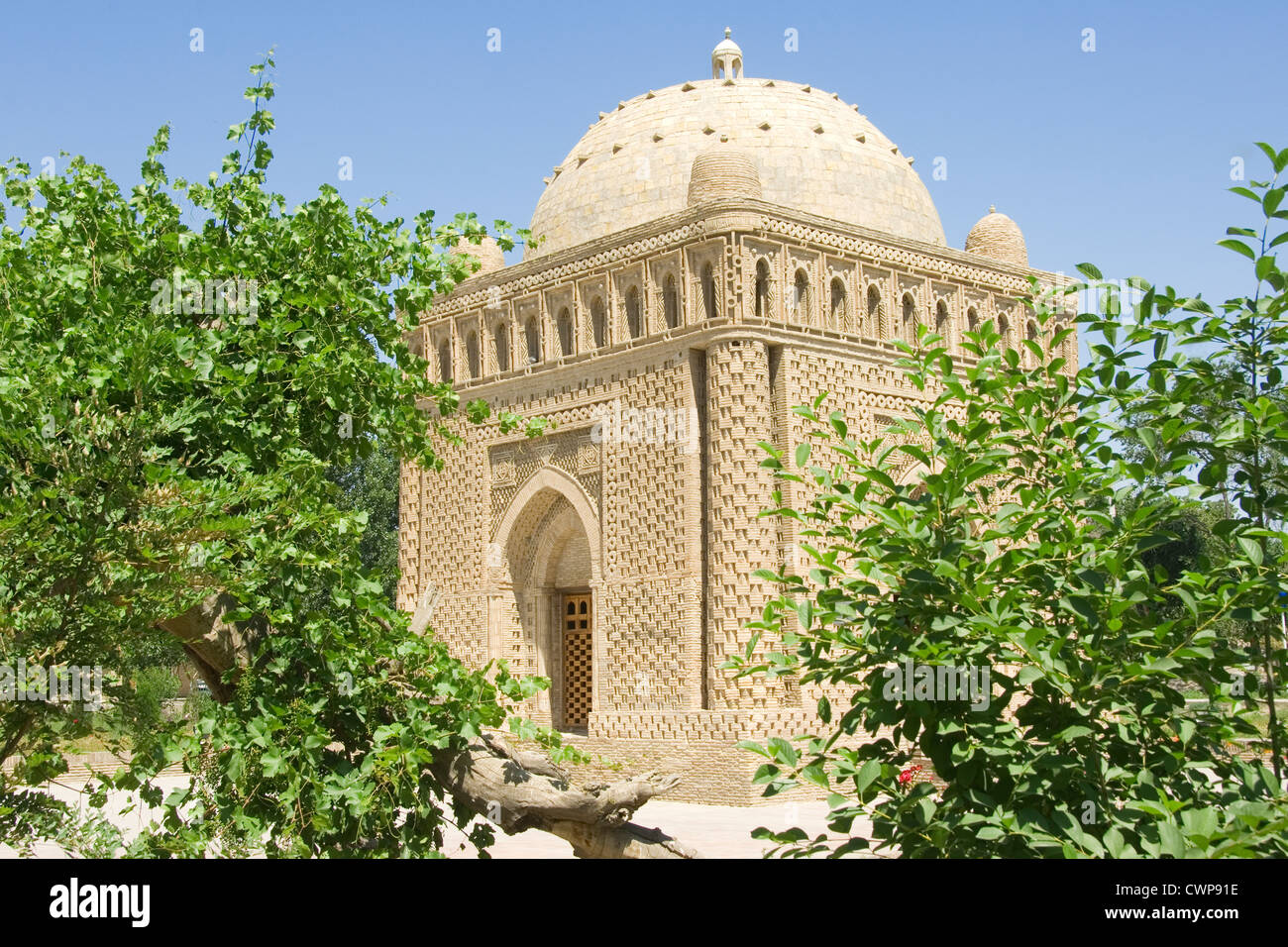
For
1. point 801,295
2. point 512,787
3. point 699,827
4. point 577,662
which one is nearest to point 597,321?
point 801,295

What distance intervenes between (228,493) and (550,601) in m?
14.1

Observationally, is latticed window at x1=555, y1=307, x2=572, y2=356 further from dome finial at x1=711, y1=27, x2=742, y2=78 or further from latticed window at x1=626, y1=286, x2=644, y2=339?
dome finial at x1=711, y1=27, x2=742, y2=78

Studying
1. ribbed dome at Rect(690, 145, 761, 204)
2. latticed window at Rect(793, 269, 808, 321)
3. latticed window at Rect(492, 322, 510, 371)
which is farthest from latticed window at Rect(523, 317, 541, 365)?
latticed window at Rect(793, 269, 808, 321)

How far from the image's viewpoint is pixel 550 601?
19328 mm

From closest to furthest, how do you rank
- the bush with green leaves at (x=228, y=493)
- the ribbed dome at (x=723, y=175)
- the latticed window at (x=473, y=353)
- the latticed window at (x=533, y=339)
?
1. the bush with green leaves at (x=228, y=493)
2. the ribbed dome at (x=723, y=175)
3. the latticed window at (x=533, y=339)
4. the latticed window at (x=473, y=353)

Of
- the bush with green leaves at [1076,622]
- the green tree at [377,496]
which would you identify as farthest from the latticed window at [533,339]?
the green tree at [377,496]

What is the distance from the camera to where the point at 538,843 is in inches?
475

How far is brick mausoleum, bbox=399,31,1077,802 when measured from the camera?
15914 mm

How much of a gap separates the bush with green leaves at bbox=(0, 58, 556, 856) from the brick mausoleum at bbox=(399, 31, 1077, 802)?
9389mm

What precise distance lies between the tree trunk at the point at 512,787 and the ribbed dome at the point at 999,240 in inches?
605

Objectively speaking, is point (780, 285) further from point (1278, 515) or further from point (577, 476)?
point (1278, 515)

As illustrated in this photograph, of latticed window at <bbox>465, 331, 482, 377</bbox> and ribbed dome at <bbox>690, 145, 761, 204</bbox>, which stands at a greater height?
ribbed dome at <bbox>690, 145, 761, 204</bbox>

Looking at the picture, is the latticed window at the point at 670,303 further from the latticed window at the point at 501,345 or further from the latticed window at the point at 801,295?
the latticed window at the point at 501,345

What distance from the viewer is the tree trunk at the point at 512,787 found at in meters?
6.00
